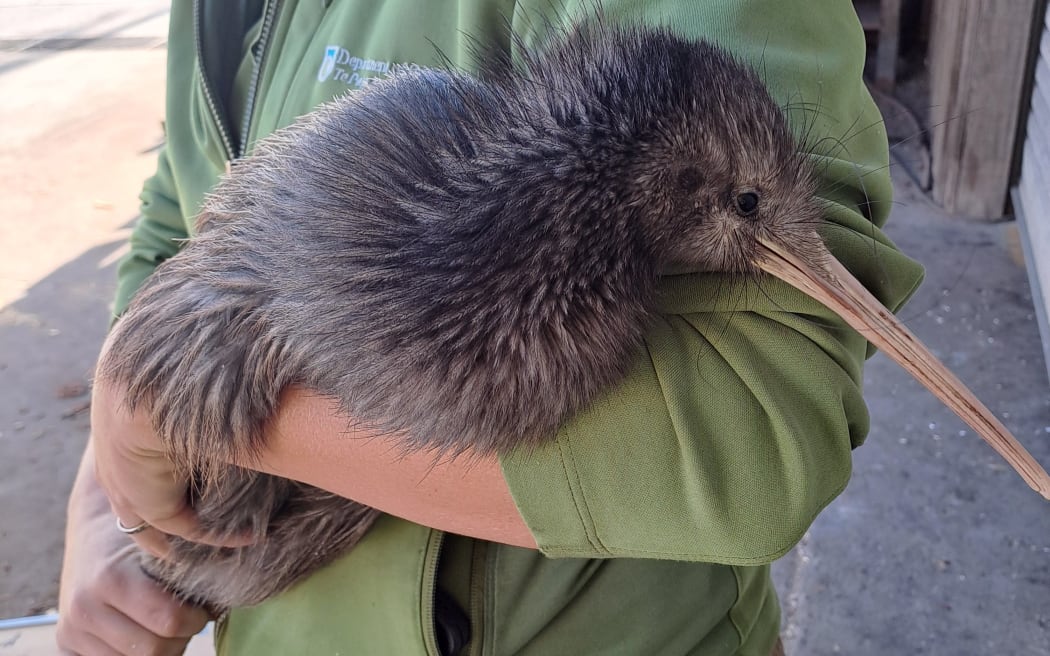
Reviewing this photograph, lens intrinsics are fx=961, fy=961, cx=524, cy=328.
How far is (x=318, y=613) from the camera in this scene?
1139 millimetres

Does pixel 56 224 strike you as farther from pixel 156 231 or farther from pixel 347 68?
pixel 347 68

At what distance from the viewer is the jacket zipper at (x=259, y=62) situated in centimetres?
129

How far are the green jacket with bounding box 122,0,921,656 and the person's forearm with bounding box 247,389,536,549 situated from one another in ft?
0.16

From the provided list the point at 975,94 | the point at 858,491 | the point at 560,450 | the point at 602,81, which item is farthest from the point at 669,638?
the point at 975,94

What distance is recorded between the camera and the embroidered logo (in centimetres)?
112

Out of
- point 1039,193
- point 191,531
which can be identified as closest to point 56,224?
point 191,531

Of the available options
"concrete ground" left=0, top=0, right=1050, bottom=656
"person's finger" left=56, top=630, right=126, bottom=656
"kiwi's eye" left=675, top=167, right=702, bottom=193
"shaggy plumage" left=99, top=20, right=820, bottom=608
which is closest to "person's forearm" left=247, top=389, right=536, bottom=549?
"shaggy plumage" left=99, top=20, right=820, bottom=608

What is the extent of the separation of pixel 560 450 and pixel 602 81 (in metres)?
0.37

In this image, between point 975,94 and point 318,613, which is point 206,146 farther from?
point 975,94

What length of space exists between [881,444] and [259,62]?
2094mm

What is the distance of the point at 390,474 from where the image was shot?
0.96 m

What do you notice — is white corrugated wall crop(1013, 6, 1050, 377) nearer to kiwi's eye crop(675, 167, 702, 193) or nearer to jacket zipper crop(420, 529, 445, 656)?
kiwi's eye crop(675, 167, 702, 193)

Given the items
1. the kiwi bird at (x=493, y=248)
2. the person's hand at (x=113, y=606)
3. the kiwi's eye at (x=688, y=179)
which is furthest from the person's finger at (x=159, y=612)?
the kiwi's eye at (x=688, y=179)

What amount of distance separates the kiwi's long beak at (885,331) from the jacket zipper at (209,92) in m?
0.73
